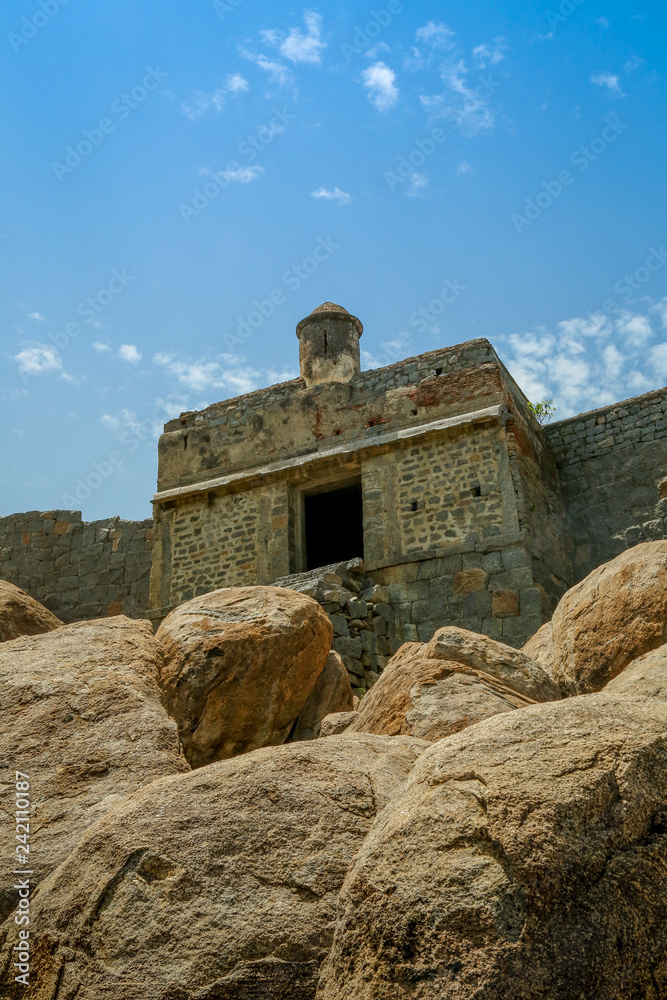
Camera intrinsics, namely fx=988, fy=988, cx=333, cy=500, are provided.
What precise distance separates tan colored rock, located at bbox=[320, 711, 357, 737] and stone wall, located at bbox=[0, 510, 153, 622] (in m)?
9.02

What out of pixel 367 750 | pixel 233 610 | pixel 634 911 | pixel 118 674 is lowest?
pixel 634 911

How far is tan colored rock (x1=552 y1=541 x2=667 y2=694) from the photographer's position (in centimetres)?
479

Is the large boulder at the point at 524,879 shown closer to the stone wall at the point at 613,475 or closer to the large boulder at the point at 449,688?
the large boulder at the point at 449,688

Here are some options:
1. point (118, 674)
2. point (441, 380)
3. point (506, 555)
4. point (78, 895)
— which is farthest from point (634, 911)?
point (441, 380)

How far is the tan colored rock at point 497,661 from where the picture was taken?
5.00 metres

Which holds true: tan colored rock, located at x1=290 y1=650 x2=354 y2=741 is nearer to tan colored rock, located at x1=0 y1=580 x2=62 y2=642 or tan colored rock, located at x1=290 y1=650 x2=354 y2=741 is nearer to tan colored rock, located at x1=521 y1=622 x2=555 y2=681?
tan colored rock, located at x1=521 y1=622 x2=555 y2=681

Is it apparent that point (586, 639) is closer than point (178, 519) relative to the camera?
Yes

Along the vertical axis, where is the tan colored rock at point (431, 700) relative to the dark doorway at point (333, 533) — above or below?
below

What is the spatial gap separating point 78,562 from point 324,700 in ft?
32.4

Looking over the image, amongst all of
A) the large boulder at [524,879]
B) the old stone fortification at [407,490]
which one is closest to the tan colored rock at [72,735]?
the large boulder at [524,879]

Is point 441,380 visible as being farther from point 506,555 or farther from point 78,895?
point 78,895

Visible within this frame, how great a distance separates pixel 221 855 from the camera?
2855 mm

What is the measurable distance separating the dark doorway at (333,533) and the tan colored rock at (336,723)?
941 centimetres

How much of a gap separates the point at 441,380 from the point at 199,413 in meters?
3.57
